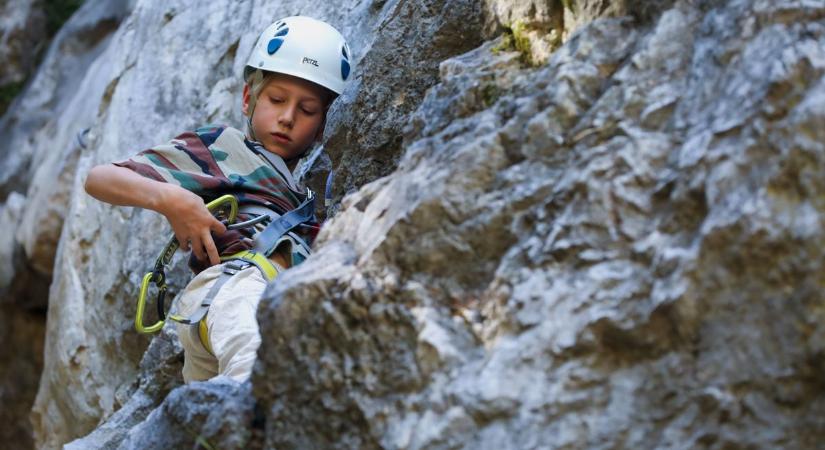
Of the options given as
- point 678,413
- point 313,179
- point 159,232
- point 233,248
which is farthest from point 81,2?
point 678,413

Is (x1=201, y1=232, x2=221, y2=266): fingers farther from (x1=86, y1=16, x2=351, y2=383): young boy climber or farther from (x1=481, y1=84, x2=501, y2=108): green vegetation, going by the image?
(x1=481, y1=84, x2=501, y2=108): green vegetation

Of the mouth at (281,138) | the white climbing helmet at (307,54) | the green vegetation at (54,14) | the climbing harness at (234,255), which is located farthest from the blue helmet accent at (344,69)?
the green vegetation at (54,14)

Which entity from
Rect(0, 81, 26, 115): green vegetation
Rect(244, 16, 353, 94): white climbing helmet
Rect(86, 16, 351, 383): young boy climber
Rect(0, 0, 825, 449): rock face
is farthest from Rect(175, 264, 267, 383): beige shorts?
Rect(0, 81, 26, 115): green vegetation

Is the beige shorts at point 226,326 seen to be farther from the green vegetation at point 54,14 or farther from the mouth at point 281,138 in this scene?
the green vegetation at point 54,14

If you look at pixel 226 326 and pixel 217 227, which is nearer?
pixel 226 326

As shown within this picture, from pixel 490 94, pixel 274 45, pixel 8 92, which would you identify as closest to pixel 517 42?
pixel 490 94

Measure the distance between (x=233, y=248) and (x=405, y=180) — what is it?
56.2 inches

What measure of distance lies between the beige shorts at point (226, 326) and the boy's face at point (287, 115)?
804 mm

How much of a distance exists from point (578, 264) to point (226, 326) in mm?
1557

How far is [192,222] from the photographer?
3.44 m

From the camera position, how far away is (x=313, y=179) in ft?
14.4

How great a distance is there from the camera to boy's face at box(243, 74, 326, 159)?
4055mm

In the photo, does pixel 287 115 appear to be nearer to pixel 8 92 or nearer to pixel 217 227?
pixel 217 227

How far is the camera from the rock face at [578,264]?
5.64ft
